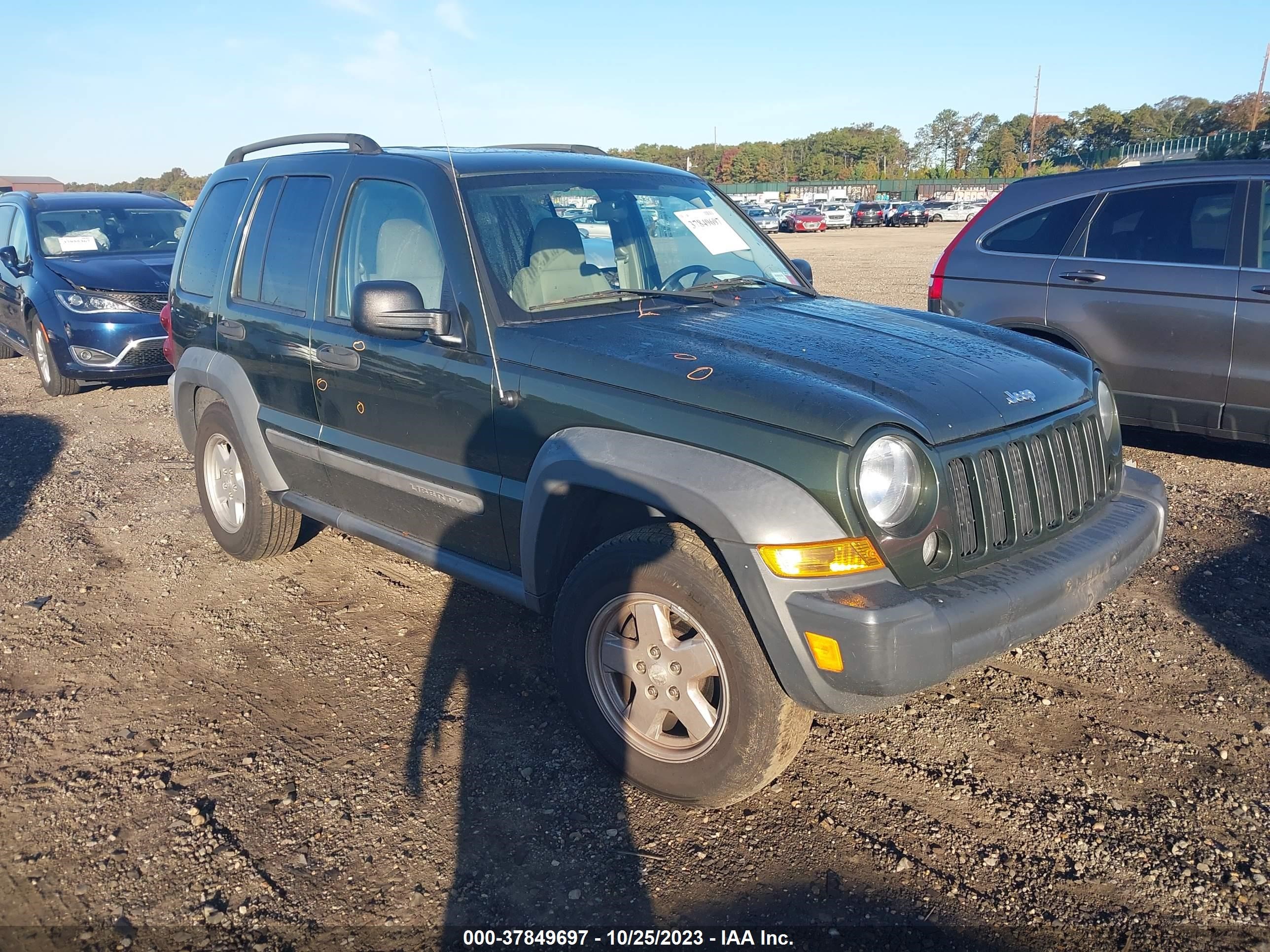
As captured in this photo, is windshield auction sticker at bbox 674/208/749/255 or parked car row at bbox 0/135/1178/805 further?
windshield auction sticker at bbox 674/208/749/255

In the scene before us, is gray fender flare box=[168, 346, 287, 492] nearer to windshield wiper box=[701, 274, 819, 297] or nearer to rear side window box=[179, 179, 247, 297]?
rear side window box=[179, 179, 247, 297]

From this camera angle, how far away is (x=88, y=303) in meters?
9.25

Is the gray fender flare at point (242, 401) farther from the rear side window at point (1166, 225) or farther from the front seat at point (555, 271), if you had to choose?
the rear side window at point (1166, 225)

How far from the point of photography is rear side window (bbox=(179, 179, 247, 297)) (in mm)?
4926

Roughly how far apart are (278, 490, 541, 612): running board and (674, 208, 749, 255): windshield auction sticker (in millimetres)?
1683

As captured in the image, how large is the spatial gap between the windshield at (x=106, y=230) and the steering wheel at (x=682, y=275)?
753 centimetres

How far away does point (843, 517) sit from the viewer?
103 inches

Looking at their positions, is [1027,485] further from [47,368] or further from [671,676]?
[47,368]

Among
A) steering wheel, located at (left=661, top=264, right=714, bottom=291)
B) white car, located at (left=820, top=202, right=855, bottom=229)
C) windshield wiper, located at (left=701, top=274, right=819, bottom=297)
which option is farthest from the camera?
white car, located at (left=820, top=202, right=855, bottom=229)

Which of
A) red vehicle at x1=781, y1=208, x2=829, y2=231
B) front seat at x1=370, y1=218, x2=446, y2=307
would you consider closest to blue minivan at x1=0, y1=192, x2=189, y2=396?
front seat at x1=370, y1=218, x2=446, y2=307

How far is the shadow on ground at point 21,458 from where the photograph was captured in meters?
6.25

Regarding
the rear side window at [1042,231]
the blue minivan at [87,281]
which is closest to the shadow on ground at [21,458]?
the blue minivan at [87,281]

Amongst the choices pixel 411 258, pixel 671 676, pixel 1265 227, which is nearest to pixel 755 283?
pixel 411 258

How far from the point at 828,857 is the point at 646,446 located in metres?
1.30
